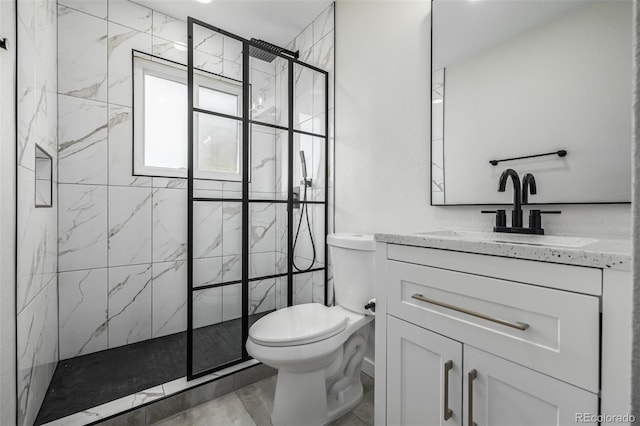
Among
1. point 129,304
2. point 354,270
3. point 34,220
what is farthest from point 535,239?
point 129,304

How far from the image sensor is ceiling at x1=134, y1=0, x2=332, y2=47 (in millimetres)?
2119

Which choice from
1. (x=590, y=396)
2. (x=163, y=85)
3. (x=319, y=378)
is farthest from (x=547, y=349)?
(x=163, y=85)

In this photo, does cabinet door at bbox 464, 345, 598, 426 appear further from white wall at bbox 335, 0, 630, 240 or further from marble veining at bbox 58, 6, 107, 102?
marble veining at bbox 58, 6, 107, 102

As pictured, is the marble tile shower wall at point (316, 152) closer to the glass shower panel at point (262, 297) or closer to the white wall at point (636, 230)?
the glass shower panel at point (262, 297)

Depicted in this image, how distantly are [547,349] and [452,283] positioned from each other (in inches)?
10.2

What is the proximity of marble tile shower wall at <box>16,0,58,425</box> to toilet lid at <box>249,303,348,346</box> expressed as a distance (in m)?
0.92

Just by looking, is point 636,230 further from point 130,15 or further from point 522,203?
point 130,15

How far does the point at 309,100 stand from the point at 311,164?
0.47m

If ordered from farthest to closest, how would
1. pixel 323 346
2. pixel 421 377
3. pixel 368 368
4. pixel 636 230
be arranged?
pixel 368 368
pixel 323 346
pixel 421 377
pixel 636 230

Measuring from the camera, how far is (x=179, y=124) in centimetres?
233

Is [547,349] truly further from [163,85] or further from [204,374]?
[163,85]

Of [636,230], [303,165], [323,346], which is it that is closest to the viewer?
[636,230]

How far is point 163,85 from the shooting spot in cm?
227

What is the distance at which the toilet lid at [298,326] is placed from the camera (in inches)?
50.7
